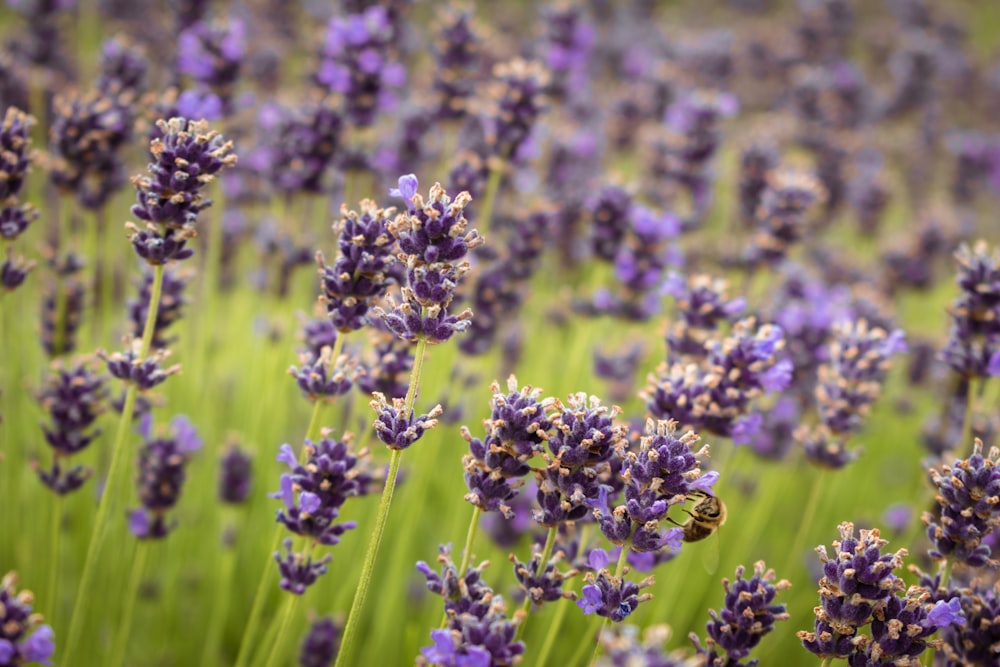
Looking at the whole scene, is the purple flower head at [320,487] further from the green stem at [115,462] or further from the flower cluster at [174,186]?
the flower cluster at [174,186]

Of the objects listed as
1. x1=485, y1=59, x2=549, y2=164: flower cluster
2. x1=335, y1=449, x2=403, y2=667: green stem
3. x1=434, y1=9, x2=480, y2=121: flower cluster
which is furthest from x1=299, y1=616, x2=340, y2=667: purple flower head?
x1=434, y1=9, x2=480, y2=121: flower cluster

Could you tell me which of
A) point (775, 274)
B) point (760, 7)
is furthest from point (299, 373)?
point (760, 7)

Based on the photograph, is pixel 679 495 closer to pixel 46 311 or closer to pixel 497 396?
pixel 497 396

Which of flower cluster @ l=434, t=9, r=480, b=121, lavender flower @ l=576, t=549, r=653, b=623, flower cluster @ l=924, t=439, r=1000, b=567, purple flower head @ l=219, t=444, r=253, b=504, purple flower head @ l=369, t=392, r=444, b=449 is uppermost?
flower cluster @ l=434, t=9, r=480, b=121

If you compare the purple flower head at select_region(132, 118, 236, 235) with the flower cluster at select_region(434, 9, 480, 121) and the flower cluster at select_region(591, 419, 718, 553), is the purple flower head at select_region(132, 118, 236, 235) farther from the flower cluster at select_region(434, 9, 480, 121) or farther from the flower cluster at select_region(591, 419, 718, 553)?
the flower cluster at select_region(434, 9, 480, 121)

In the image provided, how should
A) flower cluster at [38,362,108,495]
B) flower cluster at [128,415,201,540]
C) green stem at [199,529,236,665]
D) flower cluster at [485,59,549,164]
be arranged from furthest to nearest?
flower cluster at [485,59,549,164] < green stem at [199,529,236,665] < flower cluster at [128,415,201,540] < flower cluster at [38,362,108,495]

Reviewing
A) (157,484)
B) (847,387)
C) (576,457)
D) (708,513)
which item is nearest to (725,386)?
(708,513)

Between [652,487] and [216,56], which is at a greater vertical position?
[216,56]

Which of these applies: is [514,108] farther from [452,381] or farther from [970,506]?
[970,506]

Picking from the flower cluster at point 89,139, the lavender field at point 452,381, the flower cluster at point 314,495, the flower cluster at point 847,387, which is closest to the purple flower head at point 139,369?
the lavender field at point 452,381
